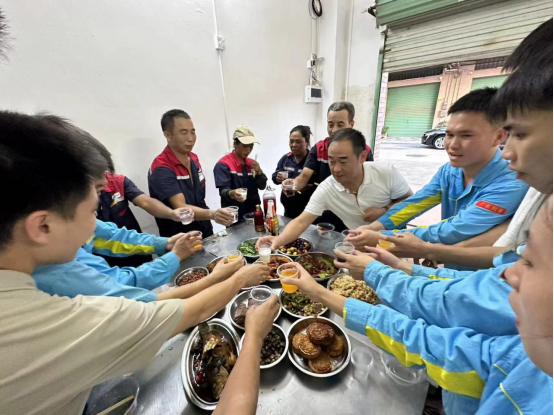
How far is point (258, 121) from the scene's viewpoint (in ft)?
15.0

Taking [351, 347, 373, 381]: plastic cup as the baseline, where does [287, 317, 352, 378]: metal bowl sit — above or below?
above

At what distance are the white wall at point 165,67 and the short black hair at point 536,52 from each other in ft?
12.3

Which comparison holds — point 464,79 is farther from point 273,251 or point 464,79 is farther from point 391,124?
point 273,251

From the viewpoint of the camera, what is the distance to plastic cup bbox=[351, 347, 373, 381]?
103 cm

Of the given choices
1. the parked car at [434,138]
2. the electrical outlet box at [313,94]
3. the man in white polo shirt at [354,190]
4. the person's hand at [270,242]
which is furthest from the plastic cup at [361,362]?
the parked car at [434,138]

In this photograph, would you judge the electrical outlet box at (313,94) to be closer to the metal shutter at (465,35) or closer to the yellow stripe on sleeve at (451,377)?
the metal shutter at (465,35)

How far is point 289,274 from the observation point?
4.99 ft

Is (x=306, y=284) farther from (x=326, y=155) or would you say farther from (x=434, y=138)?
(x=434, y=138)

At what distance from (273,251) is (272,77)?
162 inches

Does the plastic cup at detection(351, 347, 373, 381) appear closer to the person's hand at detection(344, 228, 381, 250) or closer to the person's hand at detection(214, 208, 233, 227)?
the person's hand at detection(344, 228, 381, 250)

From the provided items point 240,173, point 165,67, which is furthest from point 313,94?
point 165,67

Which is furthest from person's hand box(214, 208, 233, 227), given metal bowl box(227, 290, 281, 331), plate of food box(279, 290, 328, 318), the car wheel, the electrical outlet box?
the car wheel

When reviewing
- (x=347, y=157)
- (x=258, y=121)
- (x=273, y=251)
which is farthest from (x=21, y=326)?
(x=258, y=121)

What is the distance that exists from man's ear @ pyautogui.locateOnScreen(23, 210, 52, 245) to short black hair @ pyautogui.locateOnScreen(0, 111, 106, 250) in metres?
0.02
